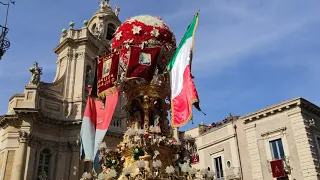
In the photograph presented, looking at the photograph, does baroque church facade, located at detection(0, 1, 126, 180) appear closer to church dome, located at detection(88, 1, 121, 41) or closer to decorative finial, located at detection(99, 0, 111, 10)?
church dome, located at detection(88, 1, 121, 41)

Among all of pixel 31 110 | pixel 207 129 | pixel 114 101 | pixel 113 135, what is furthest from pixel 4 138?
pixel 114 101

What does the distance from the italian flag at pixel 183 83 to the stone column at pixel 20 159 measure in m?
16.9

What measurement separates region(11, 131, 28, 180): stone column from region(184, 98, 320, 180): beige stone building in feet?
42.9

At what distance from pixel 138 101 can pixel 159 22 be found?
9.16 ft

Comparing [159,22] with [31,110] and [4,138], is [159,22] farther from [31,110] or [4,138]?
[4,138]

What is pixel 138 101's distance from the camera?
10.7 meters

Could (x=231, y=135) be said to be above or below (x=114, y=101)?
above

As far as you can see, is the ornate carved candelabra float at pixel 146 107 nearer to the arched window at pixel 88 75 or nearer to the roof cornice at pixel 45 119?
the roof cornice at pixel 45 119

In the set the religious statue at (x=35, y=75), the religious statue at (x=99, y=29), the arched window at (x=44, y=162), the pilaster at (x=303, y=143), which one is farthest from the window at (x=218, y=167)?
the religious statue at (x=99, y=29)

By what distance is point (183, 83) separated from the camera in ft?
31.0

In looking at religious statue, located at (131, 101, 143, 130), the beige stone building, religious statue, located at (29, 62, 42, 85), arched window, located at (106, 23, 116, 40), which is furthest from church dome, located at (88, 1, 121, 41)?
religious statue, located at (131, 101, 143, 130)

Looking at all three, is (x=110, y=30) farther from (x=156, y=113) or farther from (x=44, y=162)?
(x=156, y=113)

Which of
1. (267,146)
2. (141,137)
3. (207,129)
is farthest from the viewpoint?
(207,129)

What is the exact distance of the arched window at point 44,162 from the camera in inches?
965
